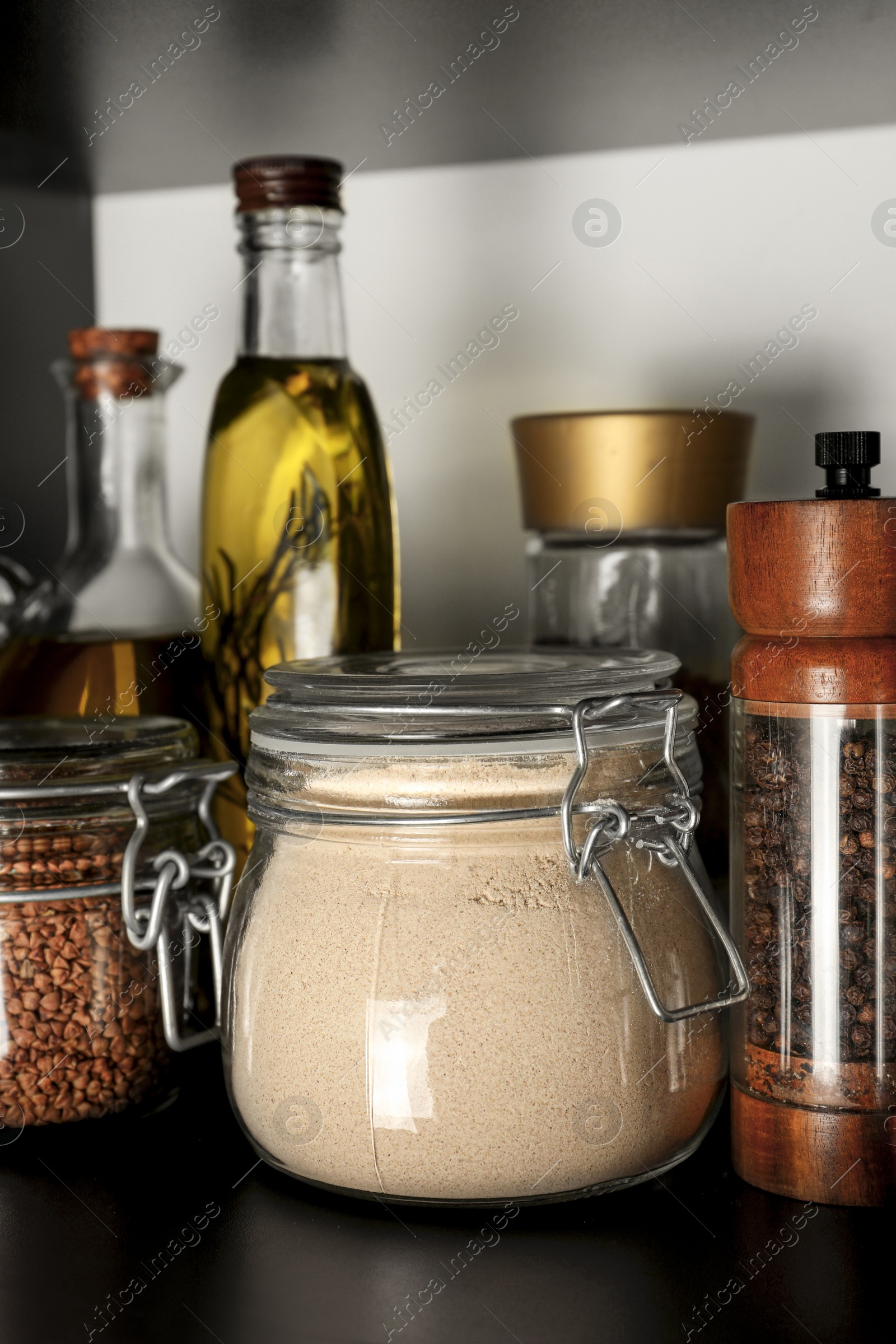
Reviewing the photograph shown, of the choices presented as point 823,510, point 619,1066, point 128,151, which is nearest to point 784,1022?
point 619,1066

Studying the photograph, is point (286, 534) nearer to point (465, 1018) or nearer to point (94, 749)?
point (94, 749)

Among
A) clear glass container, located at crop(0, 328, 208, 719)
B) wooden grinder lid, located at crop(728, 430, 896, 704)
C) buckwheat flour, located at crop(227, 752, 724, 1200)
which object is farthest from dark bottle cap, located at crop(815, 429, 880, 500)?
clear glass container, located at crop(0, 328, 208, 719)

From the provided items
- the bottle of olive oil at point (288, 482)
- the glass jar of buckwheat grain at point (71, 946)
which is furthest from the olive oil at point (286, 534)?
the glass jar of buckwheat grain at point (71, 946)

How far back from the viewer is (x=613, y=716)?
468 millimetres

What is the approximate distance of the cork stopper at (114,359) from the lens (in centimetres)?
73

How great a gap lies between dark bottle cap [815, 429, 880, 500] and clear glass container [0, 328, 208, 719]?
35 cm

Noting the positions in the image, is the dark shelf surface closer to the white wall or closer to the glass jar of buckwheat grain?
the glass jar of buckwheat grain

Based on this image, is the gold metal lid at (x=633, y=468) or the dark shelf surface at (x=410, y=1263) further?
the gold metal lid at (x=633, y=468)

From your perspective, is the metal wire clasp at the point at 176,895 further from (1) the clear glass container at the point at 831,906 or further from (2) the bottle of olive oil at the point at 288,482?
(1) the clear glass container at the point at 831,906

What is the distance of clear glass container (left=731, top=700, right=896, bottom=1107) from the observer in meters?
0.45

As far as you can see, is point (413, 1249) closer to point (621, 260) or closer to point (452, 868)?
point (452, 868)

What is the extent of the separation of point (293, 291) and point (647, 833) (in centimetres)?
36

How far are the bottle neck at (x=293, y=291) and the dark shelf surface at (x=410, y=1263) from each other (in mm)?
402

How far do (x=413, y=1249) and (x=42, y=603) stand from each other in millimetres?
411
